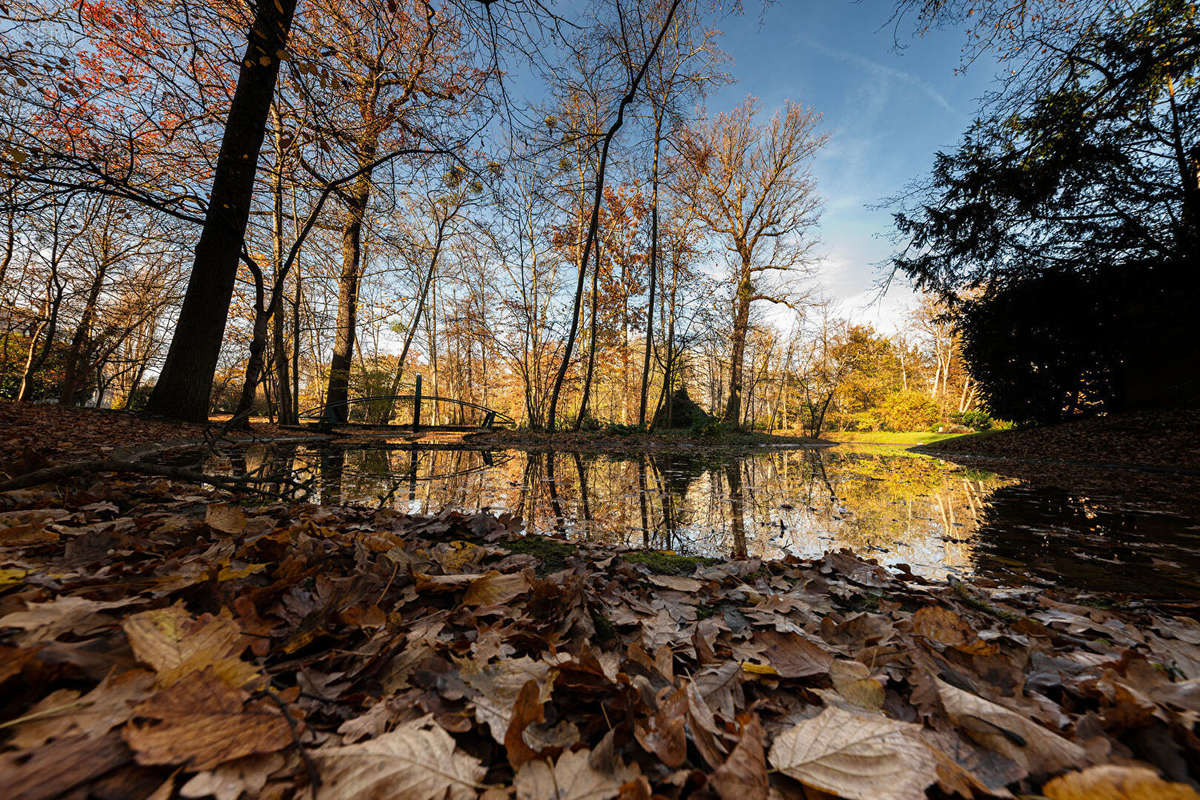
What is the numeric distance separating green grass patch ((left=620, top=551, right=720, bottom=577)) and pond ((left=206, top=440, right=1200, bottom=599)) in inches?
12.3

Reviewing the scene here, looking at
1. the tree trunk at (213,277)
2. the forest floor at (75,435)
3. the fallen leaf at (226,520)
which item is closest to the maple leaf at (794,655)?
the fallen leaf at (226,520)

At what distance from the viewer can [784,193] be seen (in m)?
16.8

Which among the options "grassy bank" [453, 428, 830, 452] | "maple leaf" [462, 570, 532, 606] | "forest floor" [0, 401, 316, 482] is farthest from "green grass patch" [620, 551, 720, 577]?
"grassy bank" [453, 428, 830, 452]

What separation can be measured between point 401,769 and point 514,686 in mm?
253

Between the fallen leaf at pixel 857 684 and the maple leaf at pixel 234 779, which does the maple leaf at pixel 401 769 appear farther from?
the fallen leaf at pixel 857 684

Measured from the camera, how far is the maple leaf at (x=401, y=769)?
1.79ft

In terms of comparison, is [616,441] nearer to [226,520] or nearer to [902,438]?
[226,520]

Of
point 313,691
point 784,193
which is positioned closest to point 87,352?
point 313,691

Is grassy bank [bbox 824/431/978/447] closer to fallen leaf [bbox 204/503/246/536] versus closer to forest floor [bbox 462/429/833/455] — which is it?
forest floor [bbox 462/429/833/455]

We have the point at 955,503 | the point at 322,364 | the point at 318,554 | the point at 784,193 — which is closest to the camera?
the point at 318,554

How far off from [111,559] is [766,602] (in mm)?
1937

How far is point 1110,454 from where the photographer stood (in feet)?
25.8

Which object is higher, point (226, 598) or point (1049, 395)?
point (1049, 395)

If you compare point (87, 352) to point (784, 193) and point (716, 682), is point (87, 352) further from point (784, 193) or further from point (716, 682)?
point (784, 193)
